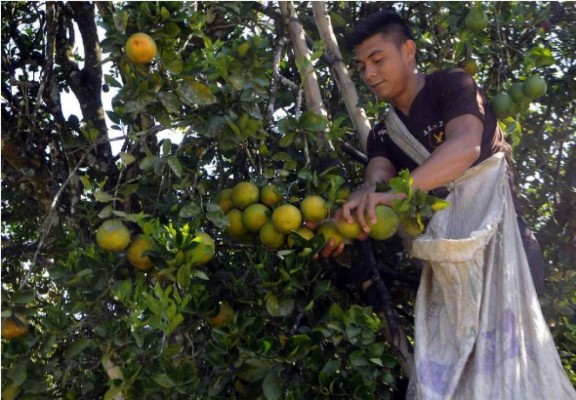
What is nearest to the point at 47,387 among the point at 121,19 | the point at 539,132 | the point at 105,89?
the point at 121,19

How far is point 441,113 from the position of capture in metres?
3.22

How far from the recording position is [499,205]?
9.95 ft

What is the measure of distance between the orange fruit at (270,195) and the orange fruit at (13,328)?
32.5 inches

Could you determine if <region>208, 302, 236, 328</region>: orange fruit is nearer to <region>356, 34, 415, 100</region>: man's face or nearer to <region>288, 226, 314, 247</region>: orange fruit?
<region>288, 226, 314, 247</region>: orange fruit

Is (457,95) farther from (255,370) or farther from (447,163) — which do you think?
(255,370)

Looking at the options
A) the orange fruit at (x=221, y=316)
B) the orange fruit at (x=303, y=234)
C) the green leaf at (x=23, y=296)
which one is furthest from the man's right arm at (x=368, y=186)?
the green leaf at (x=23, y=296)

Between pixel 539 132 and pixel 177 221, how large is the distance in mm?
1695

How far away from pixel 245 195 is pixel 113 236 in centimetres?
42

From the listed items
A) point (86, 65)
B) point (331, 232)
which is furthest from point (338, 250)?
point (86, 65)

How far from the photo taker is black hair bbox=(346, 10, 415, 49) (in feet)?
11.0

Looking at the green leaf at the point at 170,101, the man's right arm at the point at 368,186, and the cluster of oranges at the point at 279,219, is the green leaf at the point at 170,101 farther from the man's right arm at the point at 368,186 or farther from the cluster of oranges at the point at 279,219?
the man's right arm at the point at 368,186

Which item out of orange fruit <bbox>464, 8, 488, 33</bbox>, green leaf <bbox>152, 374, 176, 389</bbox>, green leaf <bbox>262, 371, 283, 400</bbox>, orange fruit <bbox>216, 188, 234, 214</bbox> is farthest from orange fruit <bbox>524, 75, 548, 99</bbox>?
green leaf <bbox>152, 374, 176, 389</bbox>

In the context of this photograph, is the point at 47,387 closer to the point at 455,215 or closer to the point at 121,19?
the point at 121,19

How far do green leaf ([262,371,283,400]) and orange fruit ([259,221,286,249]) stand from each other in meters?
0.40
